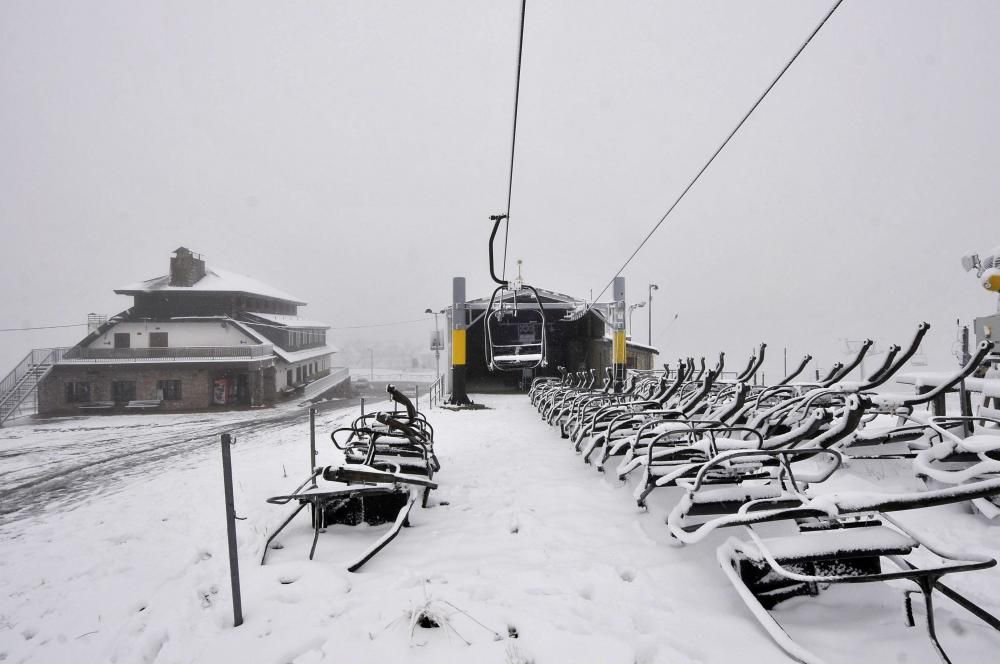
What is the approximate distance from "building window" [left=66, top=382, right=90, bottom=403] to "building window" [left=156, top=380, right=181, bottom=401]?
3810mm

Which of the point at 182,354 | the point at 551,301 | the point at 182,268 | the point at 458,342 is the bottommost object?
the point at 182,354

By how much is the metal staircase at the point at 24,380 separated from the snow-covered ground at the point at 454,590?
27207 millimetres

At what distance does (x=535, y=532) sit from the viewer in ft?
12.3

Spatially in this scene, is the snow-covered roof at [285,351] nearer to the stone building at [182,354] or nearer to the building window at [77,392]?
the stone building at [182,354]

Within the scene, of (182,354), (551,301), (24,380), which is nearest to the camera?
(551,301)

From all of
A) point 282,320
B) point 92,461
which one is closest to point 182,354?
point 282,320

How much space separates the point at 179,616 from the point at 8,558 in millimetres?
3433

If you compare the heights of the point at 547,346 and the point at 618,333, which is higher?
the point at 618,333

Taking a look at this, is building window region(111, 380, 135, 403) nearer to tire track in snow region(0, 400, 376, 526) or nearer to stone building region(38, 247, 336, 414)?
stone building region(38, 247, 336, 414)

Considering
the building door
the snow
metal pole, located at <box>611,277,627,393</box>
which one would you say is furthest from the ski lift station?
the snow

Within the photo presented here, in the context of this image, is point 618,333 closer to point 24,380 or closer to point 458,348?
point 458,348

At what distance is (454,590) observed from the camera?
9.13 ft

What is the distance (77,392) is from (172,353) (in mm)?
5396

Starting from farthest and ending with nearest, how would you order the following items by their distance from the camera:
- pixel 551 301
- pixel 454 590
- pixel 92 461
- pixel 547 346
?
pixel 547 346 < pixel 551 301 < pixel 92 461 < pixel 454 590
